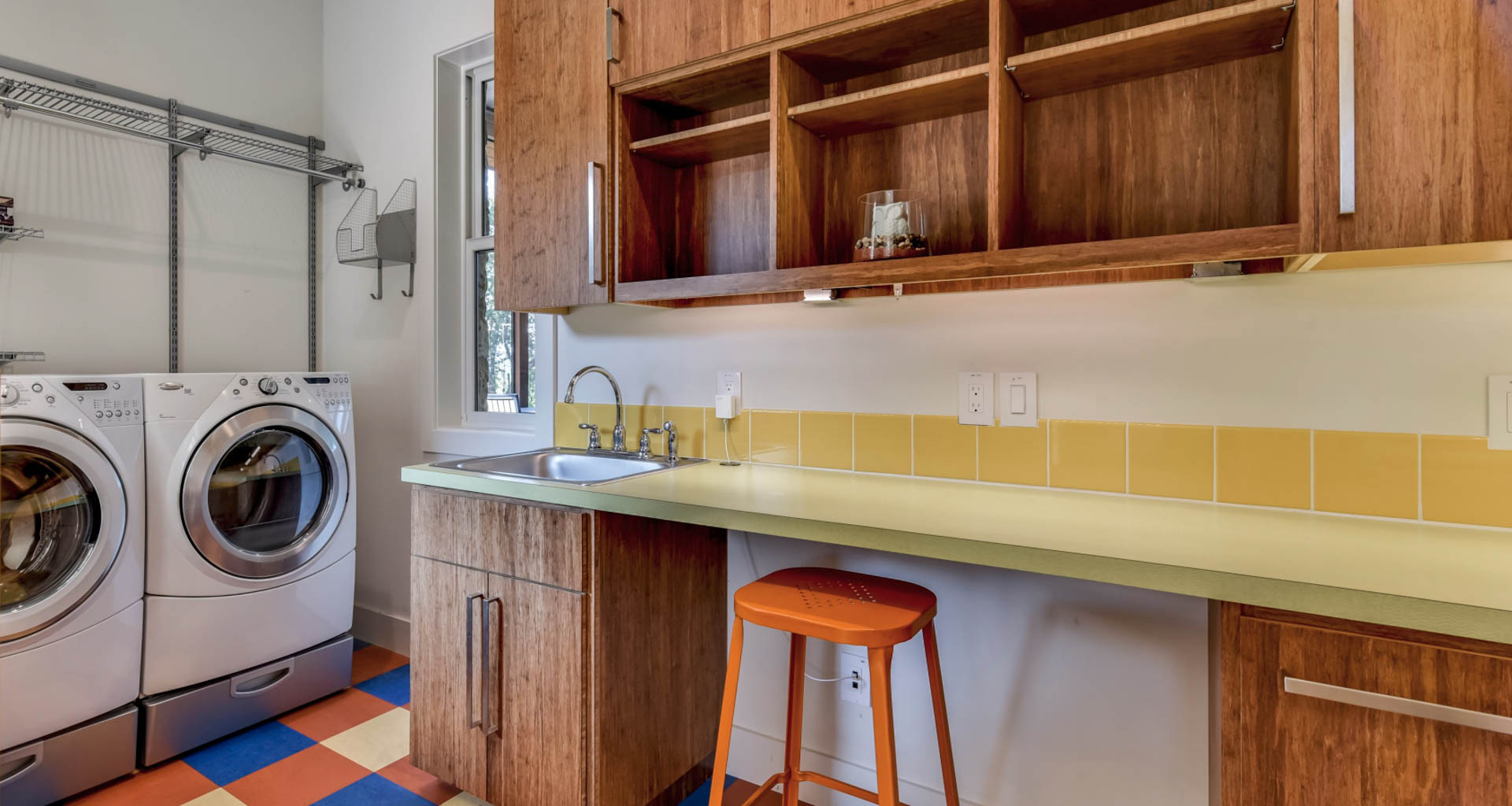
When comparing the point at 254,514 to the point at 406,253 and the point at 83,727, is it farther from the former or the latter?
the point at 406,253

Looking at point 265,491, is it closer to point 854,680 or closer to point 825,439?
point 825,439

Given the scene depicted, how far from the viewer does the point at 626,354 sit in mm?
2137

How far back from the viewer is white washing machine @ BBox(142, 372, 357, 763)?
2025mm

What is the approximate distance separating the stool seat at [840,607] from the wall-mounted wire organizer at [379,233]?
7.05ft

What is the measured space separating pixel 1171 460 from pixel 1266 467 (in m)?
0.15

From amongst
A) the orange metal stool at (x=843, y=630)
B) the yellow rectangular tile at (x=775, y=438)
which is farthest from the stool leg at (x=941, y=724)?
the yellow rectangular tile at (x=775, y=438)

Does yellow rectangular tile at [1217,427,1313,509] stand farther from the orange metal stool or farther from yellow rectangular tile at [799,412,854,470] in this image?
yellow rectangular tile at [799,412,854,470]

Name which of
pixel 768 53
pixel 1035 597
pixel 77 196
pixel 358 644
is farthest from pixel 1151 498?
pixel 77 196

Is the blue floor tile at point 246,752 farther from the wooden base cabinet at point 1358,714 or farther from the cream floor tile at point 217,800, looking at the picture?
the wooden base cabinet at point 1358,714

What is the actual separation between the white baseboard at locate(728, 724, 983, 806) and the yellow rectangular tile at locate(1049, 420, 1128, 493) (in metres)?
0.80

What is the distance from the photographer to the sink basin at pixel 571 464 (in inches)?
77.5

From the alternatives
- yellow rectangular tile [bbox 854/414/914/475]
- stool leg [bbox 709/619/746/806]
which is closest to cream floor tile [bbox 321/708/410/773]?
stool leg [bbox 709/619/746/806]

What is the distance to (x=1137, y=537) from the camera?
1.10 m

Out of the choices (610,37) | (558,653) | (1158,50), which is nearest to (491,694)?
(558,653)
